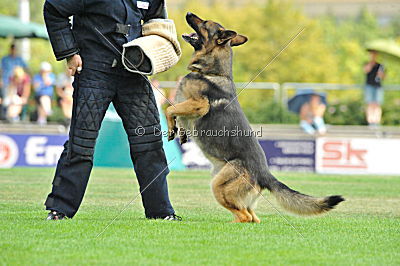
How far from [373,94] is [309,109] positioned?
1619mm

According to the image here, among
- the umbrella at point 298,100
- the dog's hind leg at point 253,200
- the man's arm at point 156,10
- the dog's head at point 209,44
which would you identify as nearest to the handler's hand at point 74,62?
the man's arm at point 156,10

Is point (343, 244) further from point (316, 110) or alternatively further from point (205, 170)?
point (316, 110)

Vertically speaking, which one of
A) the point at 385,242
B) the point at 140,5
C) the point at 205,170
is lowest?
the point at 205,170

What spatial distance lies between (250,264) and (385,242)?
Result: 5.23ft

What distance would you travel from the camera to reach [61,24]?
6.70m

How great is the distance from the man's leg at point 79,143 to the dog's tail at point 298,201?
1716mm

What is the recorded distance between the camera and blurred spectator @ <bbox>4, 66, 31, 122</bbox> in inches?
719

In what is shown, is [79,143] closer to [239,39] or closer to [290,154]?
[239,39]

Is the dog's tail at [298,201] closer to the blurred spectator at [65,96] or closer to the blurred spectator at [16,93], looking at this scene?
the blurred spectator at [65,96]

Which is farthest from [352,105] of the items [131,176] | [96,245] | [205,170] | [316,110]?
[96,245]

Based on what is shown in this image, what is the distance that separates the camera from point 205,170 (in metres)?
16.2

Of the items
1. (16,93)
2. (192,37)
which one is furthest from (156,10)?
(16,93)

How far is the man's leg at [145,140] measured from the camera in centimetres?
708

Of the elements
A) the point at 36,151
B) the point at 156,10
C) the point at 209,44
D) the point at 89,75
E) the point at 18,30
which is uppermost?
the point at 18,30
